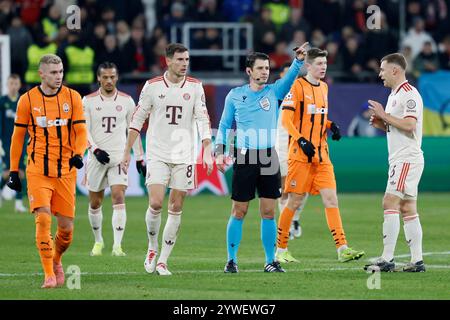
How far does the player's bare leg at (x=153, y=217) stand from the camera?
1424cm

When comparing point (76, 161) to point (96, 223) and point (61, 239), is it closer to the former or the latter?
point (61, 239)

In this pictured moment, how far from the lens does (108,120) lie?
17.9 meters

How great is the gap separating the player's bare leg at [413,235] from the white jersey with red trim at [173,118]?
2.46m

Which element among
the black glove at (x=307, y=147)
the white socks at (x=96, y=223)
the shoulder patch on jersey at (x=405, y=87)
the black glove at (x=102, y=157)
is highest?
the shoulder patch on jersey at (x=405, y=87)

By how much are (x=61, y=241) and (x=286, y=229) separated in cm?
362

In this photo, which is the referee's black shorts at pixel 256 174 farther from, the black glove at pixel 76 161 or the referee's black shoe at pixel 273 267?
the black glove at pixel 76 161

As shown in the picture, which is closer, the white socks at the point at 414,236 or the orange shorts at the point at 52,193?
the orange shorts at the point at 52,193

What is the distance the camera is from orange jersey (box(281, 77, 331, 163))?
53.5ft

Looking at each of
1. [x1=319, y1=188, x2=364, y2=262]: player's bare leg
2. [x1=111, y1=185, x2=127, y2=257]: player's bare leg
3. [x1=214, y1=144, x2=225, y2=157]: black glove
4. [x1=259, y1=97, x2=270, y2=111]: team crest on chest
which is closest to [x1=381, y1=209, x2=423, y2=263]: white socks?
[x1=319, y1=188, x2=364, y2=262]: player's bare leg

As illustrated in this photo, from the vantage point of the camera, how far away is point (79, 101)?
530 inches

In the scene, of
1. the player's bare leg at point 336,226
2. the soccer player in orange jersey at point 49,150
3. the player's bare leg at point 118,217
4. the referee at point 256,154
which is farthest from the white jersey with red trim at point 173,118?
the player's bare leg at point 118,217

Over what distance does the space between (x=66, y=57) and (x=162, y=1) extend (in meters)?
4.39

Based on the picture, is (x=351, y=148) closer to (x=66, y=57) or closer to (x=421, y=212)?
(x=421, y=212)
